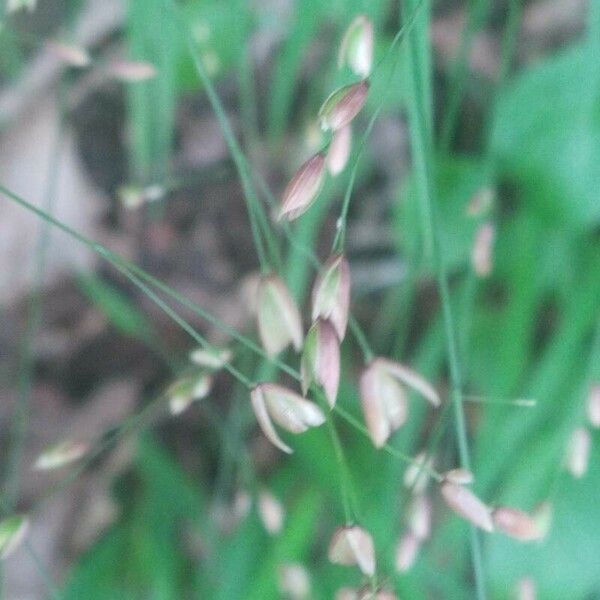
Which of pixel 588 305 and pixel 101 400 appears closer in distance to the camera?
pixel 588 305

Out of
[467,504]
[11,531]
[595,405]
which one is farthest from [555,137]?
[11,531]

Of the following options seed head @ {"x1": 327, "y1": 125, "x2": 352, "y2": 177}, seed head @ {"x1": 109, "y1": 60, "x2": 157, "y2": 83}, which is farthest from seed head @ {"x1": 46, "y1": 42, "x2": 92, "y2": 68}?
seed head @ {"x1": 327, "y1": 125, "x2": 352, "y2": 177}

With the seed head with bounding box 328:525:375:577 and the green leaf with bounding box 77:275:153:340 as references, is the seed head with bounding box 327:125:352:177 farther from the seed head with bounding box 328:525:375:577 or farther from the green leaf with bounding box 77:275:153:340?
the green leaf with bounding box 77:275:153:340

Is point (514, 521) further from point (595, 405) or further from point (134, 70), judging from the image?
point (134, 70)

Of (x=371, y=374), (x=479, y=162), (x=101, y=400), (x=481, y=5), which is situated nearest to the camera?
(x=371, y=374)

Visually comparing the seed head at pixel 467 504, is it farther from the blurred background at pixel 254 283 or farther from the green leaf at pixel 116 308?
the green leaf at pixel 116 308

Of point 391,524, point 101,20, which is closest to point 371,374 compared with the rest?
point 391,524

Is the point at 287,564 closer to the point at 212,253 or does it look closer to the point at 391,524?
the point at 391,524
